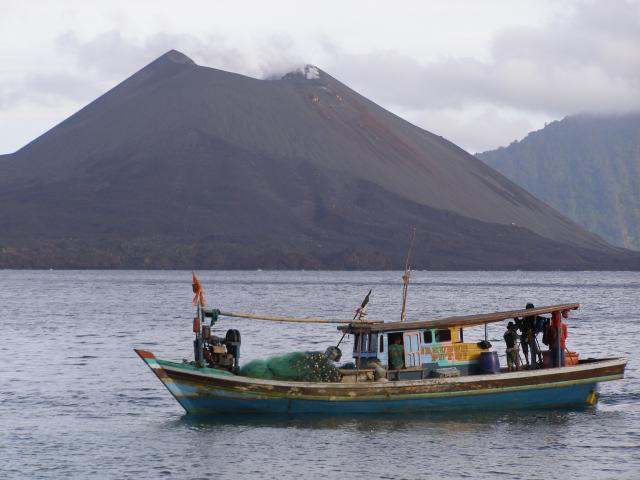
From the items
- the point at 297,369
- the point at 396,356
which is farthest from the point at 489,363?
the point at 297,369

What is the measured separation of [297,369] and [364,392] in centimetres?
237

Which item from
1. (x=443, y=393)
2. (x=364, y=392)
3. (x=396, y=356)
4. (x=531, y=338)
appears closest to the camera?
(x=364, y=392)

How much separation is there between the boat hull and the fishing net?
0.55 meters

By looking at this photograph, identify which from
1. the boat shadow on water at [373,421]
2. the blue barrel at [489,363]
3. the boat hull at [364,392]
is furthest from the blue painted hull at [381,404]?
the blue barrel at [489,363]

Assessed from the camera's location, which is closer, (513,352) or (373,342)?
(373,342)

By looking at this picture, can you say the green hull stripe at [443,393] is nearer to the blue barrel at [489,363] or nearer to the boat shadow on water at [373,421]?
the boat shadow on water at [373,421]

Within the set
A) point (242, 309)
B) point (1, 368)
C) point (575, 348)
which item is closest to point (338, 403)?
point (1, 368)

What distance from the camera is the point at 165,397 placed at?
43.6 m

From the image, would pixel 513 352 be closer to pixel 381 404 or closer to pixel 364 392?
pixel 381 404

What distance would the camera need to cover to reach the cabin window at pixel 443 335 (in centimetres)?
3753

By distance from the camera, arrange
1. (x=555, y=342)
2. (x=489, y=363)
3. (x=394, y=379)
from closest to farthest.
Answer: (x=394, y=379), (x=489, y=363), (x=555, y=342)

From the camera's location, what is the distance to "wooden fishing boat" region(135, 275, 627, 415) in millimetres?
35188

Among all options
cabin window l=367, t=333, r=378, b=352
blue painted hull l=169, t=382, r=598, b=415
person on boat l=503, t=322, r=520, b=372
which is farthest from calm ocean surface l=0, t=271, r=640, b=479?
cabin window l=367, t=333, r=378, b=352

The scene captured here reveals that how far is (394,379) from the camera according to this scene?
3684cm
